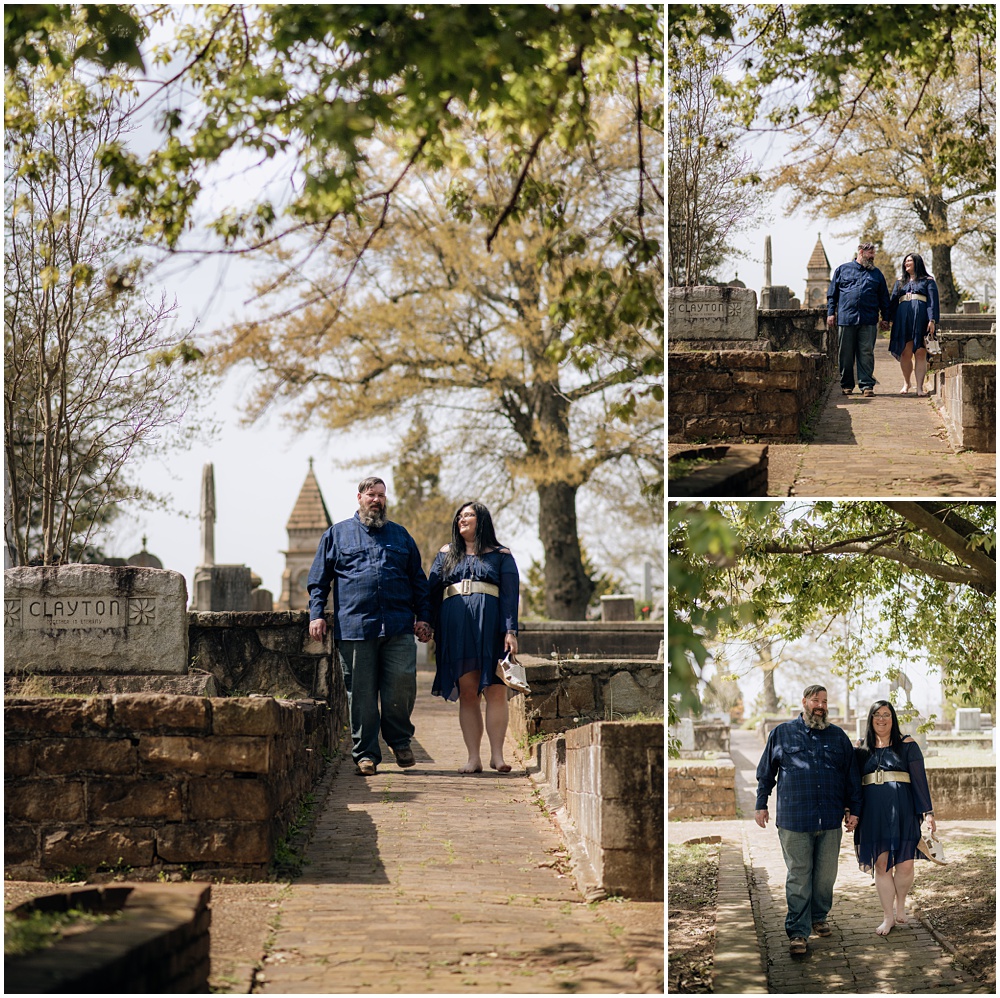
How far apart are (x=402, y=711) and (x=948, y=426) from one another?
351 centimetres

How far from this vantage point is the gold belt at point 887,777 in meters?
6.06

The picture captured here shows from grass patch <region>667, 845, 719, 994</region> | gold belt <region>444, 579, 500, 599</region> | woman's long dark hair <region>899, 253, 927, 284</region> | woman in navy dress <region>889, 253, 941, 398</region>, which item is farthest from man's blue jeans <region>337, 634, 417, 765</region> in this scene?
woman's long dark hair <region>899, 253, 927, 284</region>

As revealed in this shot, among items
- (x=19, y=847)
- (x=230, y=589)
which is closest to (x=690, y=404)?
(x=19, y=847)

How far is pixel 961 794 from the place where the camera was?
517 inches

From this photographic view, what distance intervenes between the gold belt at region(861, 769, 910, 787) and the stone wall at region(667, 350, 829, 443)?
1799mm

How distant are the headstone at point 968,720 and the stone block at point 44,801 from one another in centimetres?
1800

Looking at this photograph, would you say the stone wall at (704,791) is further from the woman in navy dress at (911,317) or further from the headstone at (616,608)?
the woman in navy dress at (911,317)

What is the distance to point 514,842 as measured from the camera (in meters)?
5.67

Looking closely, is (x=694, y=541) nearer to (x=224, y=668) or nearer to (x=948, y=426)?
(x=948, y=426)

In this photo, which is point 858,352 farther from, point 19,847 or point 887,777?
point 19,847

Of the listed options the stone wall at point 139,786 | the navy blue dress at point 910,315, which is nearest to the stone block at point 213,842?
the stone wall at point 139,786

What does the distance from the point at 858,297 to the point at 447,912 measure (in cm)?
407

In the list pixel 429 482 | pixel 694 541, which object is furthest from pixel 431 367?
pixel 694 541

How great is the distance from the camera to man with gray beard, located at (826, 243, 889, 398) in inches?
253
